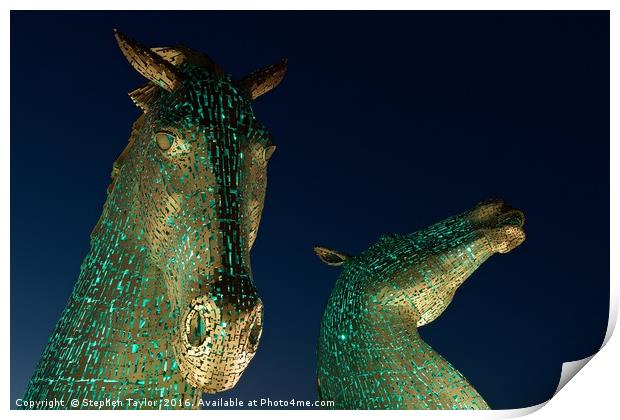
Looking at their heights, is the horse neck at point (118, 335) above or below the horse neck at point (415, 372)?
above

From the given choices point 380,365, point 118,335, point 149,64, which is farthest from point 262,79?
point 380,365

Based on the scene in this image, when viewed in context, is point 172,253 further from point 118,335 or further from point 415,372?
point 415,372

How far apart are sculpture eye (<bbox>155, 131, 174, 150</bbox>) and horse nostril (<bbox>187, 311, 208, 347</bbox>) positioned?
35cm

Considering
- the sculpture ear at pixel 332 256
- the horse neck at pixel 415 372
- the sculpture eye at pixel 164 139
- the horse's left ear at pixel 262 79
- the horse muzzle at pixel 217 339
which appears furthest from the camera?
the sculpture ear at pixel 332 256

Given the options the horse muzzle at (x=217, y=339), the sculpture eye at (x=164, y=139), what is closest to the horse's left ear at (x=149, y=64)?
the sculpture eye at (x=164, y=139)

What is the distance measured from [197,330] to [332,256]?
1378 mm

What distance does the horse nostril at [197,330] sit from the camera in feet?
3.96

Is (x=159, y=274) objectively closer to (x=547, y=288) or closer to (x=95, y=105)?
(x=95, y=105)

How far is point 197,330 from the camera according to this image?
122 cm

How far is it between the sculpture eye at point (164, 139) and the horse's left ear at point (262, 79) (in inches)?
9.9

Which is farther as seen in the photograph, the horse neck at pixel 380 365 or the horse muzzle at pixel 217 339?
the horse neck at pixel 380 365

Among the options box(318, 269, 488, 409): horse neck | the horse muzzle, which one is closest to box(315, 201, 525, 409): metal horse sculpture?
box(318, 269, 488, 409): horse neck

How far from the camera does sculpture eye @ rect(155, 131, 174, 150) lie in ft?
4.51

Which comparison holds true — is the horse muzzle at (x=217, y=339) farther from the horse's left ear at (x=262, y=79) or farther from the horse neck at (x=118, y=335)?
the horse's left ear at (x=262, y=79)
